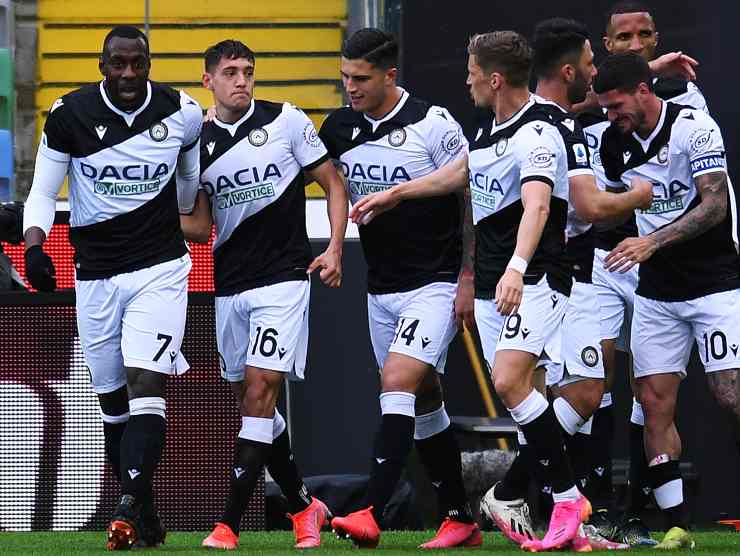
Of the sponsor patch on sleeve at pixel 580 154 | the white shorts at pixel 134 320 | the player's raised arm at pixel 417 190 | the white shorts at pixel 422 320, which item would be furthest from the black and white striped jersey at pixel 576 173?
the white shorts at pixel 134 320

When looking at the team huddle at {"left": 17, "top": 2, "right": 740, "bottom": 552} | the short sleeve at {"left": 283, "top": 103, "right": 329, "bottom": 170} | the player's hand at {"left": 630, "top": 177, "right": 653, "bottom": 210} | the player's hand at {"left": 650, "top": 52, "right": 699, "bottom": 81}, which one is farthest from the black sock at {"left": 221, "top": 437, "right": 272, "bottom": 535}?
the player's hand at {"left": 650, "top": 52, "right": 699, "bottom": 81}

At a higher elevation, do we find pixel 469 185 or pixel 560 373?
pixel 469 185

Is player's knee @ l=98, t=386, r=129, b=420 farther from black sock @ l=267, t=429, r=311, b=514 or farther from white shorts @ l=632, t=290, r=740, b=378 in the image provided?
white shorts @ l=632, t=290, r=740, b=378

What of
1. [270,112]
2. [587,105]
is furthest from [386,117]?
[587,105]

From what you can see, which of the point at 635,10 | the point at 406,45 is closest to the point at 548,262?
the point at 635,10

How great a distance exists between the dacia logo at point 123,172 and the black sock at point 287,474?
1.38 metres

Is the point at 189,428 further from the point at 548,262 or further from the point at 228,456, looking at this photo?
the point at 548,262

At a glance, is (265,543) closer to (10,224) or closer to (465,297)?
(465,297)

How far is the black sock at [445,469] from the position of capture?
7.88 metres

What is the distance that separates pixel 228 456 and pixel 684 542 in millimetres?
2439

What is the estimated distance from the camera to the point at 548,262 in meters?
7.21

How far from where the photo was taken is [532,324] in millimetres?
7098

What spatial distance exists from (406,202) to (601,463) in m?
1.73

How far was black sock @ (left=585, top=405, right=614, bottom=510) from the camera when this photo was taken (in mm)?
8359
